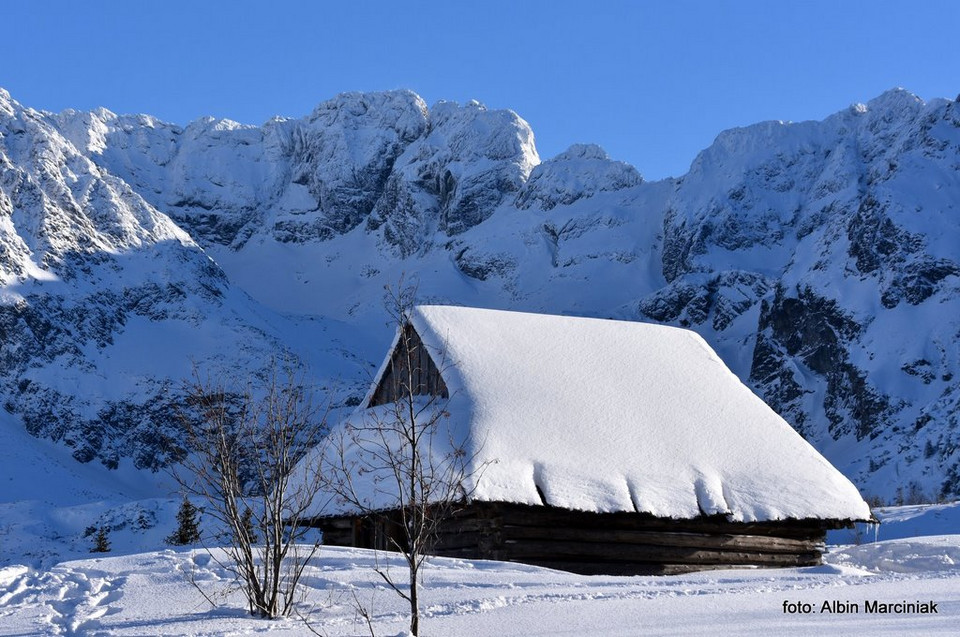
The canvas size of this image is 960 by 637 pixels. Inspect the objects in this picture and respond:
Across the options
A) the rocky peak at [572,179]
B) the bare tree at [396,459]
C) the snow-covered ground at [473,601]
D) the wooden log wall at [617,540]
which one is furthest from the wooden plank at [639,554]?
the rocky peak at [572,179]

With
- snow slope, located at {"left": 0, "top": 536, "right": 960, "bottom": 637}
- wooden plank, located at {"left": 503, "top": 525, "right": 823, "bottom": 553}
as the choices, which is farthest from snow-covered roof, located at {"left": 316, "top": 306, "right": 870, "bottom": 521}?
snow slope, located at {"left": 0, "top": 536, "right": 960, "bottom": 637}

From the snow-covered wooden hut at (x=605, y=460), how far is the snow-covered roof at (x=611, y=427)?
32 millimetres

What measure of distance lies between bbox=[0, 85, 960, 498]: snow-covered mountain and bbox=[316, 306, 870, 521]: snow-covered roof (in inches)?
2423

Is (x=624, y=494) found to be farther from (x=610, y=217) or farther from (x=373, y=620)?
(x=610, y=217)

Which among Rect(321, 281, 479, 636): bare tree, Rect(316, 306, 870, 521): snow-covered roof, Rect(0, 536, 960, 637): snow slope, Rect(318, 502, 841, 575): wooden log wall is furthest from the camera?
Rect(318, 502, 841, 575): wooden log wall

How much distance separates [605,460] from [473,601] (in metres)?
7.06

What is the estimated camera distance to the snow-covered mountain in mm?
107062

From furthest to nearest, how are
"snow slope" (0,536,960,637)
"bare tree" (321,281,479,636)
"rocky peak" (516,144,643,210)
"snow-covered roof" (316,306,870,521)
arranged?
"rocky peak" (516,144,643,210), "snow-covered roof" (316,306,870,521), "bare tree" (321,281,479,636), "snow slope" (0,536,960,637)

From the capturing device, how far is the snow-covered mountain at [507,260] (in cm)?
10706

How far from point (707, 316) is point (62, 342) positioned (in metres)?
69.6

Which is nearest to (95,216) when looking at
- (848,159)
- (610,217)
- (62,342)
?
(62,342)

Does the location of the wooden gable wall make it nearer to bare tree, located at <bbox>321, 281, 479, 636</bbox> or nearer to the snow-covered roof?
bare tree, located at <bbox>321, 281, 479, 636</bbox>

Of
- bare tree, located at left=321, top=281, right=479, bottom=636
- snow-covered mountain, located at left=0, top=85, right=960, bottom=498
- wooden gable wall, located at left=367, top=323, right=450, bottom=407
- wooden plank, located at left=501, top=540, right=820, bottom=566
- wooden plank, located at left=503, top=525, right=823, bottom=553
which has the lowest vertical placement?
wooden plank, located at left=501, top=540, right=820, bottom=566

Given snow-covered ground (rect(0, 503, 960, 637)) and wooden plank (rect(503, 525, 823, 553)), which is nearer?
snow-covered ground (rect(0, 503, 960, 637))
